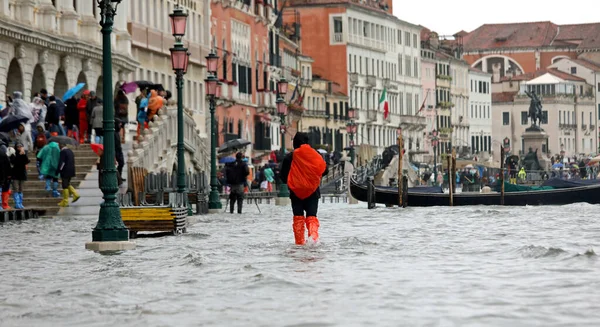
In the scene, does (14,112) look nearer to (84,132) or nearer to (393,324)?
(84,132)

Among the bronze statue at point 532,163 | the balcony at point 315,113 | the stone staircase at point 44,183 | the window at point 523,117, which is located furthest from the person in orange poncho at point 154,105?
the window at point 523,117

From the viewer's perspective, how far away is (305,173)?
25.4 meters

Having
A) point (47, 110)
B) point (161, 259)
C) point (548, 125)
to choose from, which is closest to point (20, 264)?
point (161, 259)

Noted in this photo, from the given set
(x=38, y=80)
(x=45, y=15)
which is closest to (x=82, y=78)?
(x=45, y=15)

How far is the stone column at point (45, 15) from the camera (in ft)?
161

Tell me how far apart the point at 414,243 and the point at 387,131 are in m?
119

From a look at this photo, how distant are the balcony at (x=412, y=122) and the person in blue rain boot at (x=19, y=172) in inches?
4378

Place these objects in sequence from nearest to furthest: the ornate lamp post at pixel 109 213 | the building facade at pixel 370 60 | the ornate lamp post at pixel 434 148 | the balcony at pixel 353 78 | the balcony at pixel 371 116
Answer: the ornate lamp post at pixel 109 213 → the ornate lamp post at pixel 434 148 → the building facade at pixel 370 60 → the balcony at pixel 353 78 → the balcony at pixel 371 116

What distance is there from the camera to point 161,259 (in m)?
22.6

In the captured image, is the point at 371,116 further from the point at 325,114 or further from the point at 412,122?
the point at 325,114

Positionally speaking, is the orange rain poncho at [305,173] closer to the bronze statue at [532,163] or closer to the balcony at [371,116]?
the bronze statue at [532,163]

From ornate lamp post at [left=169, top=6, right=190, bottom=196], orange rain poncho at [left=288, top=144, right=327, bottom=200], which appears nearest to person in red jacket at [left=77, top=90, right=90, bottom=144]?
ornate lamp post at [left=169, top=6, right=190, bottom=196]

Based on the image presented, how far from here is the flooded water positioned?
14797 millimetres

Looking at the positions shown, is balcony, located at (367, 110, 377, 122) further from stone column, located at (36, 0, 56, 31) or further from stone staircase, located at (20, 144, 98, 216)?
stone staircase, located at (20, 144, 98, 216)
